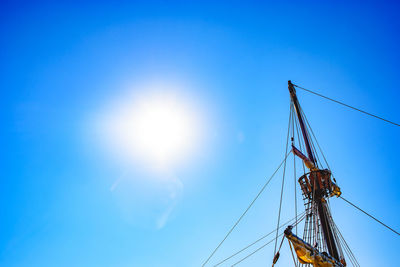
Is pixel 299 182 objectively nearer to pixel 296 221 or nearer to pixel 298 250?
pixel 296 221

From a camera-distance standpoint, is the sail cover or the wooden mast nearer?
the sail cover

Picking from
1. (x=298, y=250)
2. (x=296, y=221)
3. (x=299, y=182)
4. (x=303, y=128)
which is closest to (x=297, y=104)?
(x=303, y=128)

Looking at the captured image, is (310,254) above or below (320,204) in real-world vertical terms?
below

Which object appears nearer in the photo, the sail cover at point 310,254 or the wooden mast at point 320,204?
the sail cover at point 310,254

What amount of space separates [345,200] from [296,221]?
3.49 m

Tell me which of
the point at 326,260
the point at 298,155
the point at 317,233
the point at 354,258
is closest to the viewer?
the point at 326,260

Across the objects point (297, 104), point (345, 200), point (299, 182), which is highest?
point (297, 104)

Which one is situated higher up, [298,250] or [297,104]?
[297,104]

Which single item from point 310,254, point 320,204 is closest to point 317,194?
point 320,204

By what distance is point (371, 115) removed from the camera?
11.2m

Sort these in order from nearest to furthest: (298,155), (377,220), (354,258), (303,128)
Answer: (377,220) < (354,258) < (298,155) < (303,128)

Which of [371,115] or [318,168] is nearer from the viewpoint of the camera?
[371,115]

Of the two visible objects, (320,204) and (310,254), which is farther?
(320,204)

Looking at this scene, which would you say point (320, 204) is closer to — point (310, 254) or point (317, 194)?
point (317, 194)
